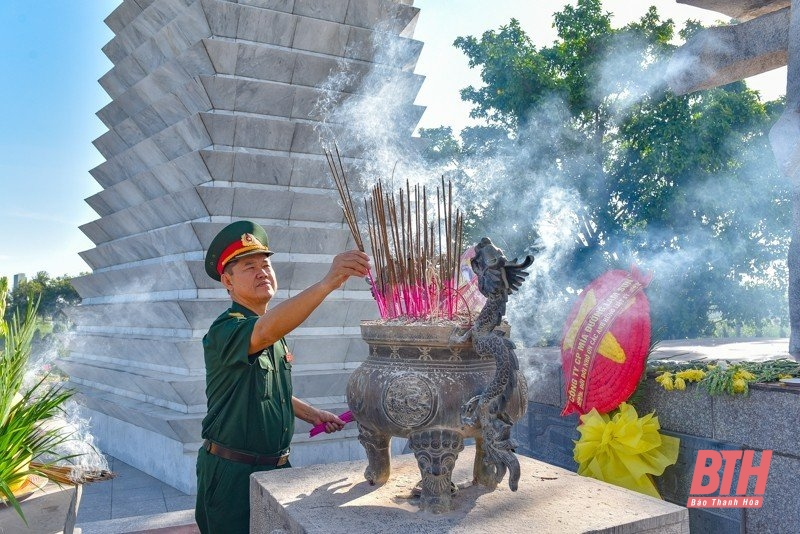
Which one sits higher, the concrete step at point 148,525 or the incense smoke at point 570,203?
the incense smoke at point 570,203

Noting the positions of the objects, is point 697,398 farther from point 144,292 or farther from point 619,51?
point 619,51

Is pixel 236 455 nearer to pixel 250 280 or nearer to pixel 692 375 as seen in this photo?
pixel 250 280

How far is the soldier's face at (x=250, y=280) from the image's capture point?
331 centimetres

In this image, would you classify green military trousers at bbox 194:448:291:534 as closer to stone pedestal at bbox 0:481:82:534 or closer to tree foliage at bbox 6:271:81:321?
stone pedestal at bbox 0:481:82:534

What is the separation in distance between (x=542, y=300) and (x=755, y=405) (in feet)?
41.4

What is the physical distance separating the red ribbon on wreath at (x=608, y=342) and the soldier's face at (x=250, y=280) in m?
1.99

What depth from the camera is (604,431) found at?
3967 millimetres

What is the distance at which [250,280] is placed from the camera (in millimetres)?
3312

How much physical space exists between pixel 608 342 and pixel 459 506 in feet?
6.00

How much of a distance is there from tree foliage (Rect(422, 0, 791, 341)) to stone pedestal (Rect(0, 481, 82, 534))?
12.6 meters

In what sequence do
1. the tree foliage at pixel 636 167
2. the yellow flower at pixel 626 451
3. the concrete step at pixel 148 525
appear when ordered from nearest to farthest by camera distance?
the yellow flower at pixel 626 451
the concrete step at pixel 148 525
the tree foliage at pixel 636 167

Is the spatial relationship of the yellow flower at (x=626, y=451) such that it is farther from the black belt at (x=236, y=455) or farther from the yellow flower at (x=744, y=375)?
the black belt at (x=236, y=455)

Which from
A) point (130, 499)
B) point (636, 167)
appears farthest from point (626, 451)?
point (636, 167)

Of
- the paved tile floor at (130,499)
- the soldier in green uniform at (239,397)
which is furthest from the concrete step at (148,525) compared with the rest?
the soldier in green uniform at (239,397)
